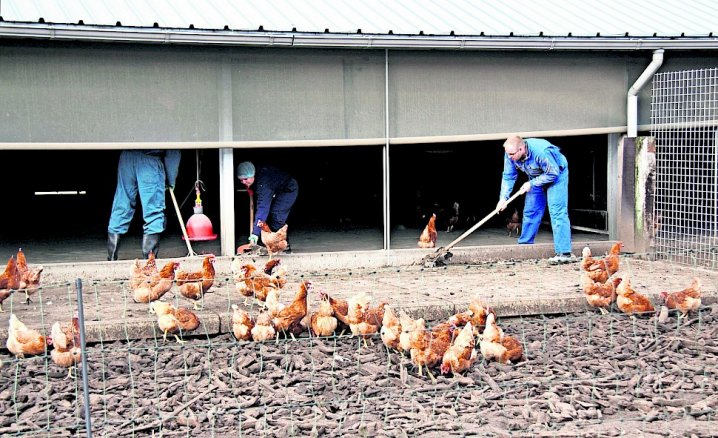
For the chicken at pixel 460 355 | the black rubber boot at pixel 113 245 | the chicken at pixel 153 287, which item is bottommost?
the chicken at pixel 460 355

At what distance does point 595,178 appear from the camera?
47.1 ft

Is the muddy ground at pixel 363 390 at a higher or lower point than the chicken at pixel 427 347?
lower

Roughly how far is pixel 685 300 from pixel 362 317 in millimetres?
2904

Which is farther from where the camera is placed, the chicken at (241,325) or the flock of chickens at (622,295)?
the flock of chickens at (622,295)

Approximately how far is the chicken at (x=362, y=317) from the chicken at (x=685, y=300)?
2657 millimetres

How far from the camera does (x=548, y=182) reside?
9789mm

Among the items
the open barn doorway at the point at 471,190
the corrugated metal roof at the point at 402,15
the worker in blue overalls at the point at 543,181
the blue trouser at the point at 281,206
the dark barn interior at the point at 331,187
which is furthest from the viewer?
the dark barn interior at the point at 331,187

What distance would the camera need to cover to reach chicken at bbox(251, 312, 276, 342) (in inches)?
254

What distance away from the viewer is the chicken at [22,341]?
5.97 m

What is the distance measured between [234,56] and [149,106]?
3.73 feet

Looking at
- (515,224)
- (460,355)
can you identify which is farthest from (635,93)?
(460,355)

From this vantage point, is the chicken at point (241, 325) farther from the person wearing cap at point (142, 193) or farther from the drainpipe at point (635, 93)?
the drainpipe at point (635, 93)

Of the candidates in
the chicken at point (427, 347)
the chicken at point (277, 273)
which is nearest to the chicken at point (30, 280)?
the chicken at point (277, 273)

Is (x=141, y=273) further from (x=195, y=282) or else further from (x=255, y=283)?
(x=255, y=283)
